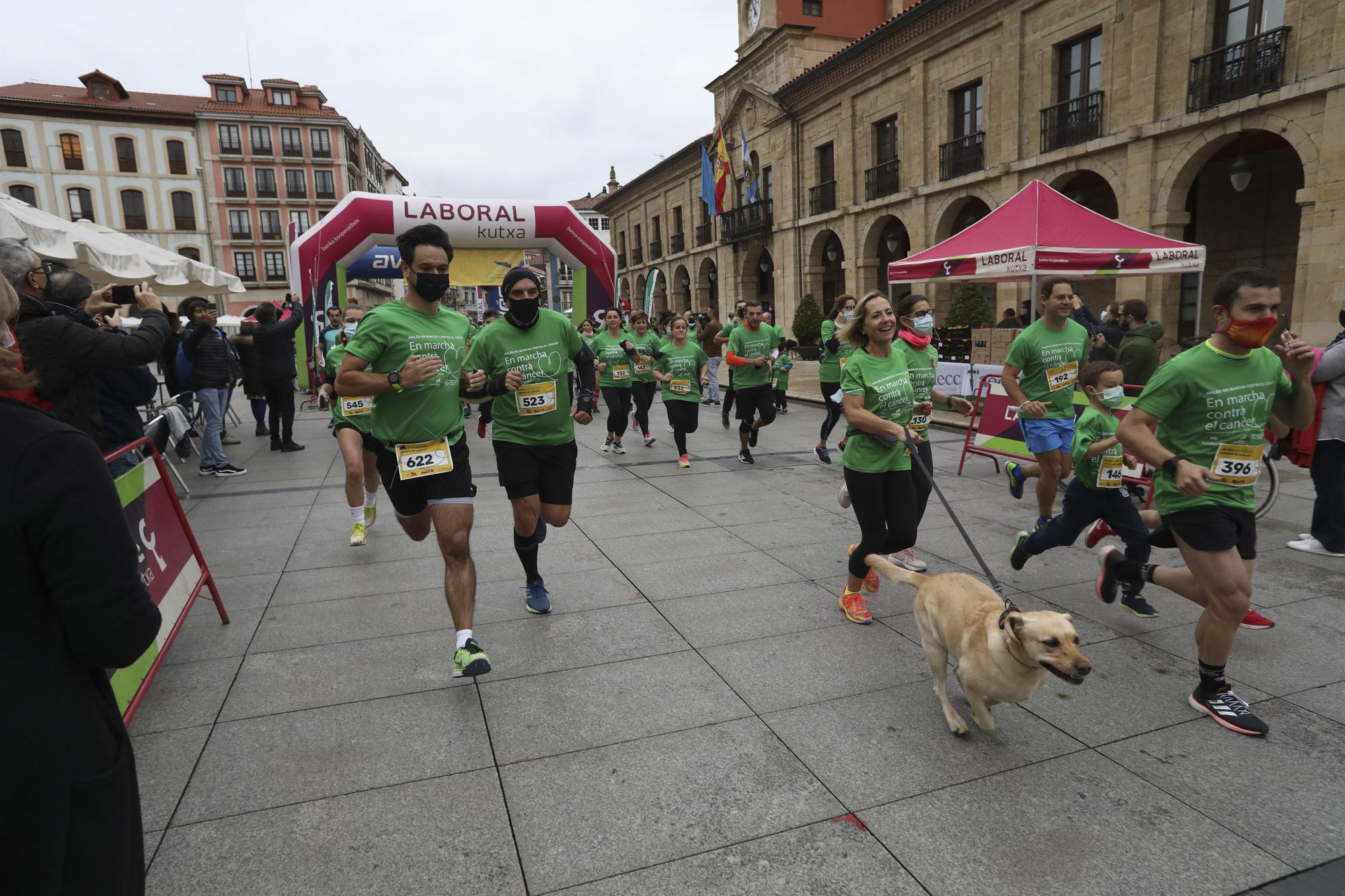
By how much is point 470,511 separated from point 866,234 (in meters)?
23.1

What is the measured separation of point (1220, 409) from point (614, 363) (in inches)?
298

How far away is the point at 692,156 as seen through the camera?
38500mm

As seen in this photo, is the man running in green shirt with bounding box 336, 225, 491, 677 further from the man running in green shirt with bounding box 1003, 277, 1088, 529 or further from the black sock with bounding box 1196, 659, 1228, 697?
the man running in green shirt with bounding box 1003, 277, 1088, 529

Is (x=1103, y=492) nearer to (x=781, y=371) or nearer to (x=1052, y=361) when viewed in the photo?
(x=1052, y=361)

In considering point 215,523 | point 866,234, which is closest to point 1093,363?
point 215,523

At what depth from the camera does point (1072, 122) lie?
17.4 metres

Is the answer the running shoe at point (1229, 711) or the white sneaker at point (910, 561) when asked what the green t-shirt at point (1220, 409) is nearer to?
the running shoe at point (1229, 711)

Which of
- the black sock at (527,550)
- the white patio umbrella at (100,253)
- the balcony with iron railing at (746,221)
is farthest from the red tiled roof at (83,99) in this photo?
the black sock at (527,550)

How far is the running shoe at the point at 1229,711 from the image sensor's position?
10.2 ft

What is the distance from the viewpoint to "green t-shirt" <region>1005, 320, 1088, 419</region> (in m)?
5.97

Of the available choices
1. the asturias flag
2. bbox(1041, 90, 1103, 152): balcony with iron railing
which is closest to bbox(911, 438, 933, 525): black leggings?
bbox(1041, 90, 1103, 152): balcony with iron railing

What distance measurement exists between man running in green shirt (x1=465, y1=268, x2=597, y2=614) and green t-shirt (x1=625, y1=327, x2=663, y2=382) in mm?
5371

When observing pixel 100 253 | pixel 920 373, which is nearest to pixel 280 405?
pixel 100 253

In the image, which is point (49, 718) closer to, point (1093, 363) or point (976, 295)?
point (1093, 363)
